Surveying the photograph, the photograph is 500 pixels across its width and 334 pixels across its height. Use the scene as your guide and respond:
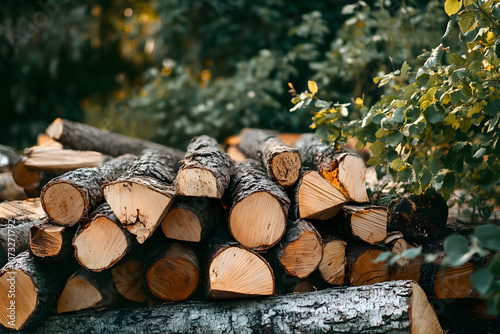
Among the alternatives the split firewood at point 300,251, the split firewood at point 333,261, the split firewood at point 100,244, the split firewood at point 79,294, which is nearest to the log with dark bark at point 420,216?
the split firewood at point 333,261

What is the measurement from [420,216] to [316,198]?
0.45 metres

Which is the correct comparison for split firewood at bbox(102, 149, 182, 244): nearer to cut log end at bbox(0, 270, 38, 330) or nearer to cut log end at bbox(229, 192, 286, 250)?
cut log end at bbox(229, 192, 286, 250)

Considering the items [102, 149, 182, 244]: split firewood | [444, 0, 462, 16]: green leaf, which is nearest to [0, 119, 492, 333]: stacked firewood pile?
[102, 149, 182, 244]: split firewood

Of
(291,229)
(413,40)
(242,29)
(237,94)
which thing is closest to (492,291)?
(291,229)

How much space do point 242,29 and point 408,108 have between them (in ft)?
10.5

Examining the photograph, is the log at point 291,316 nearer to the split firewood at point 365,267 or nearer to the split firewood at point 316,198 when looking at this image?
the split firewood at point 365,267

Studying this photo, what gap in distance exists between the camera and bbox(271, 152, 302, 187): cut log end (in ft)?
5.22

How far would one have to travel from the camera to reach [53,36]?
4.59 meters

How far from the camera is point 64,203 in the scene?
1.45 metres

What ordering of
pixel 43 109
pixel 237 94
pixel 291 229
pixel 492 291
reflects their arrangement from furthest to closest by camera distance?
pixel 43 109 → pixel 237 94 → pixel 291 229 → pixel 492 291

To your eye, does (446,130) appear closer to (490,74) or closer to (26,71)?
(490,74)

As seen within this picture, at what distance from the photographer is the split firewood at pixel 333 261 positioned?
1.57m

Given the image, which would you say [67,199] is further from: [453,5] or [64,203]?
[453,5]

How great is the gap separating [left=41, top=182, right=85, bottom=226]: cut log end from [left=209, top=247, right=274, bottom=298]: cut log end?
55 centimetres
